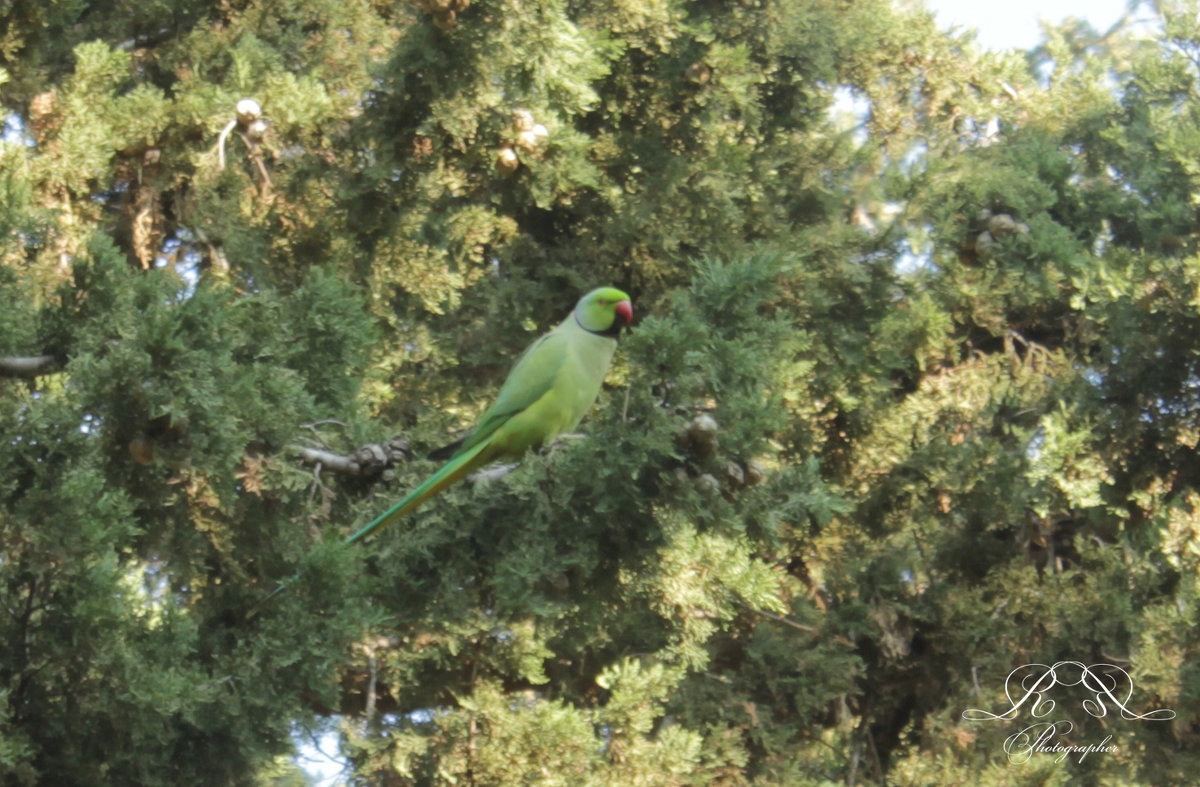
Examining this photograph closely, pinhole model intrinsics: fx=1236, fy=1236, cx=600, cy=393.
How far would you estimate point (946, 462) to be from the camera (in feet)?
18.7

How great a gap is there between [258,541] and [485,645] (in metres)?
2.21

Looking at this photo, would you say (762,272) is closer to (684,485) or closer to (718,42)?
(684,485)

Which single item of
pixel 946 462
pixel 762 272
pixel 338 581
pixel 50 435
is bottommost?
pixel 946 462

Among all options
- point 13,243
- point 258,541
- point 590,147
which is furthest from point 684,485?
point 590,147

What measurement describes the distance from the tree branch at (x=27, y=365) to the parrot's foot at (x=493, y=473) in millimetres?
1072

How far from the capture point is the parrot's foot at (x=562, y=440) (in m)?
3.09

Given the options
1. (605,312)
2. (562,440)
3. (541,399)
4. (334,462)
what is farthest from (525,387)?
(334,462)

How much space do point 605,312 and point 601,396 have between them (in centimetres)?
25

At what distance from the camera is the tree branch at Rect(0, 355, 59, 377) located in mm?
3000

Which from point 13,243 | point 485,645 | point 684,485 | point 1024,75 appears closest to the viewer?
point 684,485

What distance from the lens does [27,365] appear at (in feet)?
9.92

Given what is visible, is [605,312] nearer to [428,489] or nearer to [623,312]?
[623,312]

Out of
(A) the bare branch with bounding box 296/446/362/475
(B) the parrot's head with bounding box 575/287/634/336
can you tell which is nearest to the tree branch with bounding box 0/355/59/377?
(A) the bare branch with bounding box 296/446/362/475

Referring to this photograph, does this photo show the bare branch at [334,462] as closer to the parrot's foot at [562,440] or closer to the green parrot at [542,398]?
the green parrot at [542,398]
